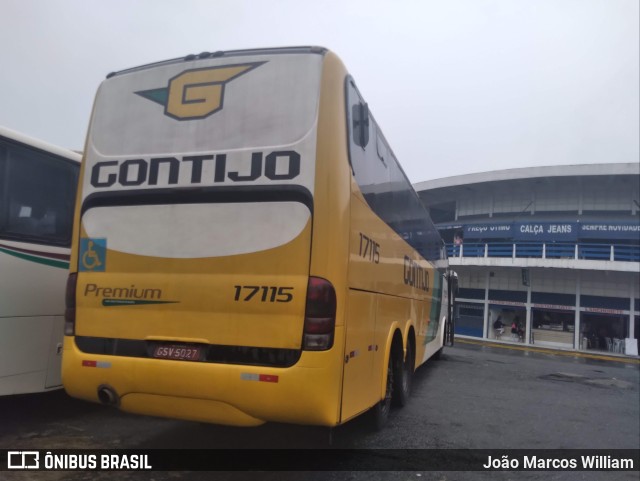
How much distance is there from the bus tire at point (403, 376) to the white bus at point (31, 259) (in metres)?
4.29

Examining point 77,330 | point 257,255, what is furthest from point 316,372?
point 77,330

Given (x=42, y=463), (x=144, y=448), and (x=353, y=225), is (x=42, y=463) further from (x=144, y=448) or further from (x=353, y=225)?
(x=353, y=225)

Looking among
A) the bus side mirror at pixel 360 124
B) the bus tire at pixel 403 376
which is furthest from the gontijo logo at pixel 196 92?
the bus tire at pixel 403 376

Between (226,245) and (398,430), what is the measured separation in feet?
12.1

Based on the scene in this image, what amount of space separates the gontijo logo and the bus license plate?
2.04m

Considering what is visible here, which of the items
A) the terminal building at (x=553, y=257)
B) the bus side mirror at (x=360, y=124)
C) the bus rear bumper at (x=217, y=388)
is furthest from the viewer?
the terminal building at (x=553, y=257)

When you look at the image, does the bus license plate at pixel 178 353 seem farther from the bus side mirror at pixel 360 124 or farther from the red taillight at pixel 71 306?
A: the bus side mirror at pixel 360 124

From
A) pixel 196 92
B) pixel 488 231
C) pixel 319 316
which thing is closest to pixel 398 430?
pixel 319 316

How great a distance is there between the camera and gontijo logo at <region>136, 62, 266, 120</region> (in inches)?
169

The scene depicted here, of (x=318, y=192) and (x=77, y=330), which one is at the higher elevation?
(x=318, y=192)

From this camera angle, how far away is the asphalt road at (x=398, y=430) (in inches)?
189

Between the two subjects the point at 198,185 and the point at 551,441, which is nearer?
the point at 198,185

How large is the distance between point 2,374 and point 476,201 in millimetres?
32352

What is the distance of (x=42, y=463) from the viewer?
4441 mm
